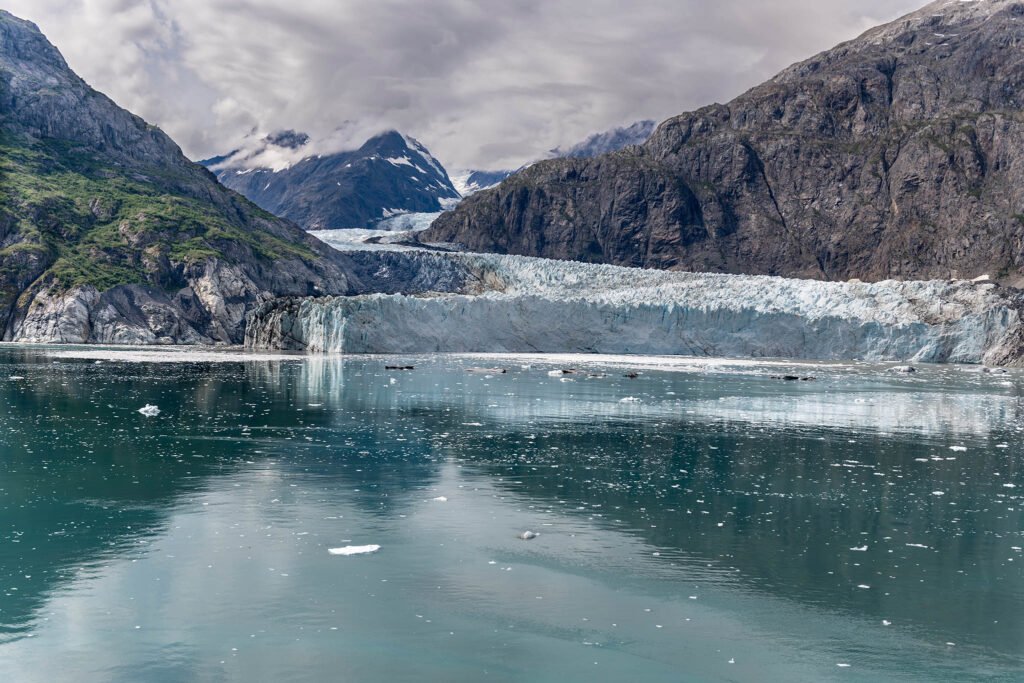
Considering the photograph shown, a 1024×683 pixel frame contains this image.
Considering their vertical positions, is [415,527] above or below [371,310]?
below

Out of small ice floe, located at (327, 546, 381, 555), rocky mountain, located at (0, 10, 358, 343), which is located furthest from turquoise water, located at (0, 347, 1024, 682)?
rocky mountain, located at (0, 10, 358, 343)

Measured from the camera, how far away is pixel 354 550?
55.2 feet

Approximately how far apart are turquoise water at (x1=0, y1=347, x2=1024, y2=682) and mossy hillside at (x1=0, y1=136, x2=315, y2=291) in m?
102

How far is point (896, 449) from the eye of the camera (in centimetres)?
3000

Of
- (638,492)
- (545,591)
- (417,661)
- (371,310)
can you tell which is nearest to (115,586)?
(417,661)

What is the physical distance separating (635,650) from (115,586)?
7.89 m

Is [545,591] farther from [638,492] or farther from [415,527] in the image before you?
[638,492]

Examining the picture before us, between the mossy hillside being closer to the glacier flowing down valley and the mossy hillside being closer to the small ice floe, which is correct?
the glacier flowing down valley

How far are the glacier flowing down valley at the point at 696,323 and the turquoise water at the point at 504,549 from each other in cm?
5529

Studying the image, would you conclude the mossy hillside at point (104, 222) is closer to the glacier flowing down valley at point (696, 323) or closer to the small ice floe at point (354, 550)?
the glacier flowing down valley at point (696, 323)

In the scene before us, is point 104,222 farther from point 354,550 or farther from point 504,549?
point 504,549

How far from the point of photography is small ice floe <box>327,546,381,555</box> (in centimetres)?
1666

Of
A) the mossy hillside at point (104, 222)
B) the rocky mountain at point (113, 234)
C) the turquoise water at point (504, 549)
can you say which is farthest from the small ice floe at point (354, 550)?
the mossy hillside at point (104, 222)

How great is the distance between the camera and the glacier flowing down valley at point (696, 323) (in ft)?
299
